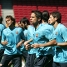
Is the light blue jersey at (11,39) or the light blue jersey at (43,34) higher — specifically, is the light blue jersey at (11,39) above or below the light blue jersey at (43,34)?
below

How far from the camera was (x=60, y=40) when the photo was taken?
7.71 m

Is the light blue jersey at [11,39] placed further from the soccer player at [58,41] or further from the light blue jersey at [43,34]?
the soccer player at [58,41]

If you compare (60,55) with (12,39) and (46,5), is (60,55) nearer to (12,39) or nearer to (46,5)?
(12,39)

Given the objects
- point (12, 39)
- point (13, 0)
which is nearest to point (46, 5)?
point (13, 0)

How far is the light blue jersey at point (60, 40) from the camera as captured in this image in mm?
7618

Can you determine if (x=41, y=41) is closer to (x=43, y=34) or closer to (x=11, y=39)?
(x=43, y=34)

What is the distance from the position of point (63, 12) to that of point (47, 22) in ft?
37.1

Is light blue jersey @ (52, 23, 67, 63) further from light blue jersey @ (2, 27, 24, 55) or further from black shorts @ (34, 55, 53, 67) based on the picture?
light blue jersey @ (2, 27, 24, 55)

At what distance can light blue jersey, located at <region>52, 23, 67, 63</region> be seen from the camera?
7.62m

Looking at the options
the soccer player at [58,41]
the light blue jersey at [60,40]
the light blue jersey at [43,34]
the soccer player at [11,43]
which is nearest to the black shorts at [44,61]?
the light blue jersey at [43,34]

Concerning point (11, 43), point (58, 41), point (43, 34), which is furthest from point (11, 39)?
point (58, 41)

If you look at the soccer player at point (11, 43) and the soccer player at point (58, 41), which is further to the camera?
the soccer player at point (11, 43)

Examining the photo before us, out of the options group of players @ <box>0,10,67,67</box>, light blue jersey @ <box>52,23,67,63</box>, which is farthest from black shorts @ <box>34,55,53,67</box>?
light blue jersey @ <box>52,23,67,63</box>

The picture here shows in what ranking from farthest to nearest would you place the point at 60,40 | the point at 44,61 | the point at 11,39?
1. the point at 11,39
2. the point at 44,61
3. the point at 60,40
